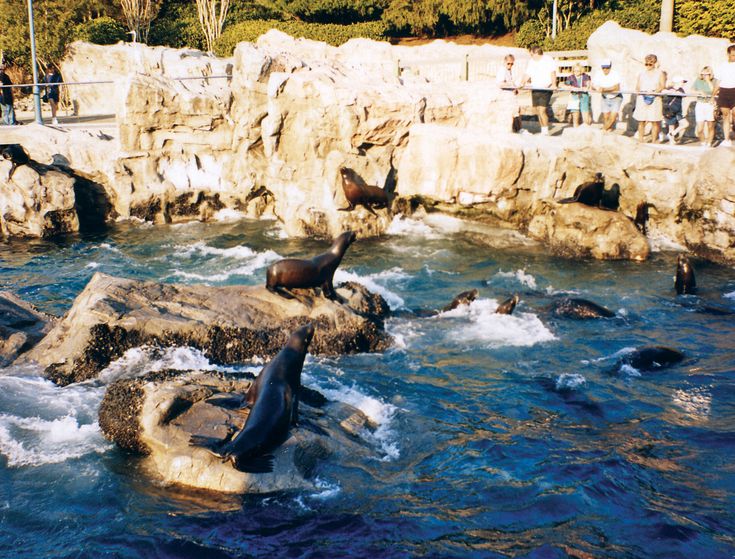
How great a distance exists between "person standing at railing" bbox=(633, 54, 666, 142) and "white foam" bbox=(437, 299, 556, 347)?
6.73 m

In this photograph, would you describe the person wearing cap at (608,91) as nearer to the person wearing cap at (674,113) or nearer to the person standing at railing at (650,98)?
the person standing at railing at (650,98)

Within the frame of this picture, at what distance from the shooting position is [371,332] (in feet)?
35.6

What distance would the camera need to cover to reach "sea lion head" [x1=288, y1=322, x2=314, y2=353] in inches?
324

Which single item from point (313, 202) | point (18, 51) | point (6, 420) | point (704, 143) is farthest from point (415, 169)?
point (18, 51)

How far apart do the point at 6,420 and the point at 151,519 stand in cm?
248

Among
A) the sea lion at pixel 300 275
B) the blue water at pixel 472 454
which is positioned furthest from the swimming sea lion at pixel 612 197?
the sea lion at pixel 300 275

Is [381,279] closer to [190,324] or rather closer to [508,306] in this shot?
[508,306]

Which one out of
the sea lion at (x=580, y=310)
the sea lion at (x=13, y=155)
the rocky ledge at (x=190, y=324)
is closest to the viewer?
the rocky ledge at (x=190, y=324)

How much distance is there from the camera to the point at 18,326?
10406mm

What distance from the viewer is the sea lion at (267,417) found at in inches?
265

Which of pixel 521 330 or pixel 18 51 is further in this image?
pixel 18 51

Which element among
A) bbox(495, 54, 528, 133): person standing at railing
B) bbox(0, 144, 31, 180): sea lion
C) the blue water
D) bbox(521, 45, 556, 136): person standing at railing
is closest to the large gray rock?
the blue water

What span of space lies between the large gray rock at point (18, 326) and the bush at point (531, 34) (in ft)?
69.5

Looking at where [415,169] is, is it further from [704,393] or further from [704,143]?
[704,393]
